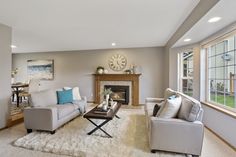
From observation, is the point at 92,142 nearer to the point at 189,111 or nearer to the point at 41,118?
the point at 41,118

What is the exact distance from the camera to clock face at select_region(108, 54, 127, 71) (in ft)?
20.1

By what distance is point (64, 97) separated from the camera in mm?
3863

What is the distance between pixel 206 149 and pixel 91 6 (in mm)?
3111

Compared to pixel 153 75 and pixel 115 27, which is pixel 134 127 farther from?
pixel 153 75

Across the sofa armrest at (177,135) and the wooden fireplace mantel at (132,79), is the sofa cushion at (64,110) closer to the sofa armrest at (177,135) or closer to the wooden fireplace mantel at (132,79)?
the sofa armrest at (177,135)

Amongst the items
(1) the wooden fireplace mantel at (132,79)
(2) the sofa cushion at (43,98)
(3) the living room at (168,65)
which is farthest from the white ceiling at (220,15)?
(2) the sofa cushion at (43,98)

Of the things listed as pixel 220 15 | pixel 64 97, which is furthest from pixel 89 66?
pixel 220 15

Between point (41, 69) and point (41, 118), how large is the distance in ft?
15.6

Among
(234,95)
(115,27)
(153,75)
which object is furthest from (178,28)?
(153,75)

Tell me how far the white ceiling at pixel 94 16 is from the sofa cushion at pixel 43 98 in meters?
1.60

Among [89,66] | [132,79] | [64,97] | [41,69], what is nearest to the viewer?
[64,97]

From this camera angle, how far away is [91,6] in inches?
97.3

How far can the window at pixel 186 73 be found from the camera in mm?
4527

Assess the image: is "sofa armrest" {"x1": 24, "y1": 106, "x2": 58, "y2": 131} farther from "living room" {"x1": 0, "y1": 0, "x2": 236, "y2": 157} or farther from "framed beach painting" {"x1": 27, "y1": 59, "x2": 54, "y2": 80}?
"framed beach painting" {"x1": 27, "y1": 59, "x2": 54, "y2": 80}
